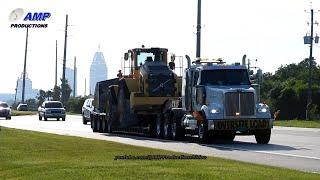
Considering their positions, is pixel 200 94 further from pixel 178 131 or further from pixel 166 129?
pixel 166 129

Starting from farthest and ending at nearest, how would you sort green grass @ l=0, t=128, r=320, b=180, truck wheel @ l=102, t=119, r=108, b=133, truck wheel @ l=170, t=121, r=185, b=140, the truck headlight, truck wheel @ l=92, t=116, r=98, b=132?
truck wheel @ l=92, t=116, r=98, b=132 → truck wheel @ l=102, t=119, r=108, b=133 → truck wheel @ l=170, t=121, r=185, b=140 → the truck headlight → green grass @ l=0, t=128, r=320, b=180

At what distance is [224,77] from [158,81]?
18.4 ft

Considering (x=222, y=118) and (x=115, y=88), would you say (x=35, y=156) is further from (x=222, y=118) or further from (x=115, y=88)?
(x=115, y=88)

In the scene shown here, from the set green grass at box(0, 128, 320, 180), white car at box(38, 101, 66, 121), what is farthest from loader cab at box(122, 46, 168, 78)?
white car at box(38, 101, 66, 121)

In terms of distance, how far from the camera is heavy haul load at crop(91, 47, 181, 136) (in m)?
32.4

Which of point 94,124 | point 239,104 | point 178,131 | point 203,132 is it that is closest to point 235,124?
point 239,104

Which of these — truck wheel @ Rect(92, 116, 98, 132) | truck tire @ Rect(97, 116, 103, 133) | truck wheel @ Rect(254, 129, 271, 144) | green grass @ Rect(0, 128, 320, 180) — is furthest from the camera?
truck wheel @ Rect(92, 116, 98, 132)

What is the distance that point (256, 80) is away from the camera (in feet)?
90.7

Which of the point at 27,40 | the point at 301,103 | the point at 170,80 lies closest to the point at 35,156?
the point at 170,80

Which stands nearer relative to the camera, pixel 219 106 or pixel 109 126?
pixel 219 106

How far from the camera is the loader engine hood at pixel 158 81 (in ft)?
106

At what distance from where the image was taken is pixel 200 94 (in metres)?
27.4

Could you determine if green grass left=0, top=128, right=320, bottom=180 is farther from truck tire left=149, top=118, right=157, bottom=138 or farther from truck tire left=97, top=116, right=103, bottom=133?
truck tire left=97, top=116, right=103, bottom=133

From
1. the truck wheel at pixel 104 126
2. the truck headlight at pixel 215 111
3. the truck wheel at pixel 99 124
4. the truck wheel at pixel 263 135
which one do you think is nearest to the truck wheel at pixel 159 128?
the truck wheel at pixel 263 135
